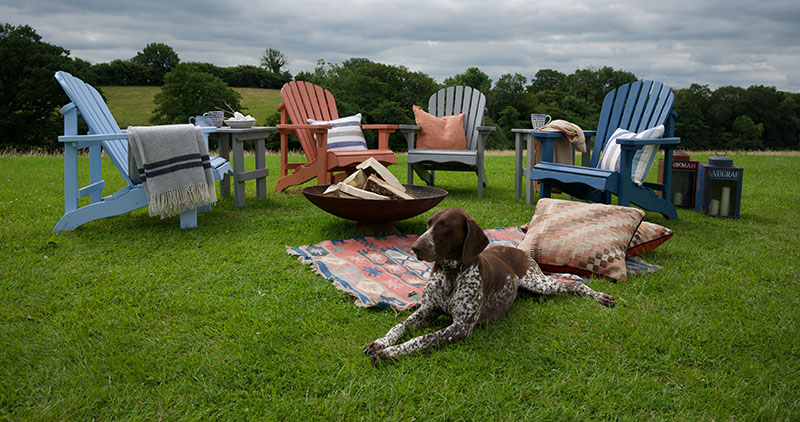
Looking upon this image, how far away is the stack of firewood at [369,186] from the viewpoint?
336 cm

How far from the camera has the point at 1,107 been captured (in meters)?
20.6

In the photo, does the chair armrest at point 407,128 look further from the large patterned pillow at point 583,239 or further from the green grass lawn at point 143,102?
the green grass lawn at point 143,102

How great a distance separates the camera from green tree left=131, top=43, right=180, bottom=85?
86.5 feet

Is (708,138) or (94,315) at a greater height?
(708,138)

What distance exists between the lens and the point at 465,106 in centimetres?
568

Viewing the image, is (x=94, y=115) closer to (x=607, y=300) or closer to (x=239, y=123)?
(x=239, y=123)

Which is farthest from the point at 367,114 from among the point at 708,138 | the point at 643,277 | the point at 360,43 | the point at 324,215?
the point at 643,277

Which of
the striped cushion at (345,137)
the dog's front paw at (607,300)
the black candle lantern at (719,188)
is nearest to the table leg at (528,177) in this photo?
the black candle lantern at (719,188)

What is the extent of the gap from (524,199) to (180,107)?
2037cm

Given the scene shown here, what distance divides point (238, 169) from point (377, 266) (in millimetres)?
2201

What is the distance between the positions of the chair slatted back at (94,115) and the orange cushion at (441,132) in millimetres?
2908

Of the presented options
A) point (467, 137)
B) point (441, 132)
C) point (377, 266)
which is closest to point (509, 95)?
point (467, 137)

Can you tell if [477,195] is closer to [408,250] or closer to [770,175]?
[408,250]

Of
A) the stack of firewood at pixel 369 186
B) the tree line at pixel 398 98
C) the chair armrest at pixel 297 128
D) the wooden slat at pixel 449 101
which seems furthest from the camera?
the tree line at pixel 398 98
